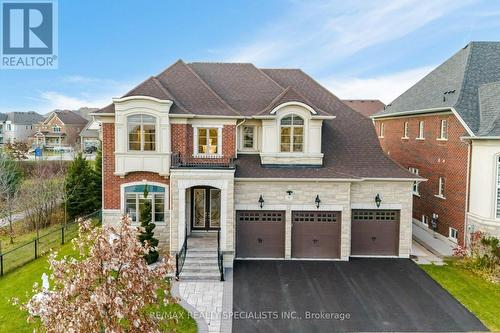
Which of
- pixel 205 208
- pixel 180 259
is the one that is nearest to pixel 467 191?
pixel 205 208

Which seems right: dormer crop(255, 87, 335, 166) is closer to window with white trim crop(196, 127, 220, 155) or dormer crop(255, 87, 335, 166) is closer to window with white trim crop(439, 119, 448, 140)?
window with white trim crop(196, 127, 220, 155)

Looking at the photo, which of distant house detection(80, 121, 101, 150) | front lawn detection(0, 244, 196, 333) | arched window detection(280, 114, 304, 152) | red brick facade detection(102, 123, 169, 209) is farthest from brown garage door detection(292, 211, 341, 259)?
distant house detection(80, 121, 101, 150)

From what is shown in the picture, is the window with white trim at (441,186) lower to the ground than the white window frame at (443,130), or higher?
lower

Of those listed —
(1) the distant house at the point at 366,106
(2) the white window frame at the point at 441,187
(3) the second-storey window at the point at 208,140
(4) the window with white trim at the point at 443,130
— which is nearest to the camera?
(3) the second-storey window at the point at 208,140

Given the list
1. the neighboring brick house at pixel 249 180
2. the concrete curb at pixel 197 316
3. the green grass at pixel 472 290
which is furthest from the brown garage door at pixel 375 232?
the concrete curb at pixel 197 316

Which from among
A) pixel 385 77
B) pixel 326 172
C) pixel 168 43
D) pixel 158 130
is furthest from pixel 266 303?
pixel 385 77

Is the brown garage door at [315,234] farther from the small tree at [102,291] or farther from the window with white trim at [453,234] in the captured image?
the small tree at [102,291]
